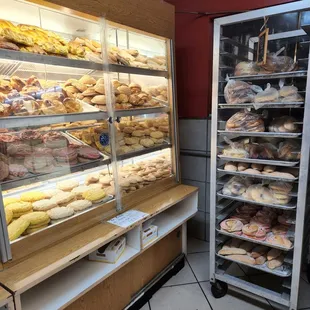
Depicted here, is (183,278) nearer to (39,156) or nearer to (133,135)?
(133,135)

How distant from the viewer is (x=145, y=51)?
7.41 ft

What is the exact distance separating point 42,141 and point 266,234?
1.50m

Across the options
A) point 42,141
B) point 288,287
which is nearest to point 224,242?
point 288,287

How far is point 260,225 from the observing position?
5.94 ft

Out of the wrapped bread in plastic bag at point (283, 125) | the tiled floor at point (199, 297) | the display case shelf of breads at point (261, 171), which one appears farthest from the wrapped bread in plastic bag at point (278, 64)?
the tiled floor at point (199, 297)

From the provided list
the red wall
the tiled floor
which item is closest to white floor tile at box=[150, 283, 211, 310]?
the tiled floor

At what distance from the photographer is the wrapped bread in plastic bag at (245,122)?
5.46 feet

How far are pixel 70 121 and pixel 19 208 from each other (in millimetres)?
513

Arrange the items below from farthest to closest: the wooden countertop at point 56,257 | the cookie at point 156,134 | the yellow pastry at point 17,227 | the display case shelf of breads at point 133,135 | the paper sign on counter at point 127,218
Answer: the cookie at point 156,134 < the display case shelf of breads at point 133,135 < the paper sign on counter at point 127,218 < the yellow pastry at point 17,227 < the wooden countertop at point 56,257

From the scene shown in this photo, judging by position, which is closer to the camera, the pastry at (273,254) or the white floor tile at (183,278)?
the pastry at (273,254)

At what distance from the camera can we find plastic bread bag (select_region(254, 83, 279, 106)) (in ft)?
5.19

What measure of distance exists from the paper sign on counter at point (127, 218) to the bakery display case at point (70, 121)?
2.4 inches

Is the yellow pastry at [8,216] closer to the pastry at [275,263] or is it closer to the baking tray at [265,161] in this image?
the baking tray at [265,161]

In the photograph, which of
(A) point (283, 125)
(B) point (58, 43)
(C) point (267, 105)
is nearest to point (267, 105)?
(C) point (267, 105)
